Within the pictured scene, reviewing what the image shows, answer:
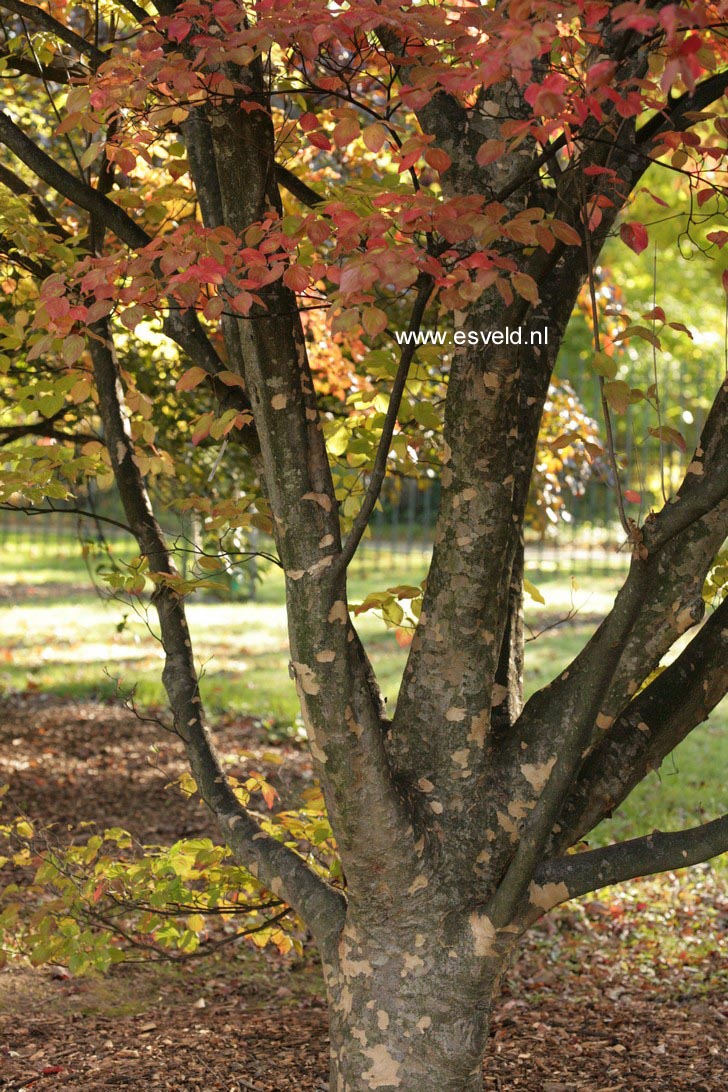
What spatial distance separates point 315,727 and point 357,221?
1096 mm

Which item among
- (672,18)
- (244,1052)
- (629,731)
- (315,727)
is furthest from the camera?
(244,1052)

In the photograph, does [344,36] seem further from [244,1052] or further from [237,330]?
[244,1052]

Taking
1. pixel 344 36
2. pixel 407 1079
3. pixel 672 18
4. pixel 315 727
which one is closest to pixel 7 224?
pixel 344 36

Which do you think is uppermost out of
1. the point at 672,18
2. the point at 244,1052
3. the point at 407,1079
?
the point at 672,18

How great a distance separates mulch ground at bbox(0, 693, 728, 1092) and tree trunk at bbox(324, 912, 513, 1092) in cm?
62

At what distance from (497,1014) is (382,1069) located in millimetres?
1358

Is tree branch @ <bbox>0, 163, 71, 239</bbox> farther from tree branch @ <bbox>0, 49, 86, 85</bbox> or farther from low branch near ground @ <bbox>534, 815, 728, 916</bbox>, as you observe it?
low branch near ground @ <bbox>534, 815, 728, 916</bbox>

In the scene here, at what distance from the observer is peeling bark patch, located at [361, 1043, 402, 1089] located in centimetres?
242

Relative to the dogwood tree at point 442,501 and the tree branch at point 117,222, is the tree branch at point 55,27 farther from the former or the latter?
the tree branch at point 117,222

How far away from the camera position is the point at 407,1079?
2422 mm

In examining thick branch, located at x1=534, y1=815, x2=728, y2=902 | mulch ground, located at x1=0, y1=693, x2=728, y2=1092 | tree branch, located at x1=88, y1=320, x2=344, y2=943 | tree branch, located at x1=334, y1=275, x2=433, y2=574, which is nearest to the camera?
tree branch, located at x1=334, y1=275, x2=433, y2=574

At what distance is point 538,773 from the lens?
2471 millimetres

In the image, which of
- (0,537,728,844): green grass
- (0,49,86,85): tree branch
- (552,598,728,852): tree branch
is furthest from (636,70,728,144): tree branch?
(0,537,728,844): green grass

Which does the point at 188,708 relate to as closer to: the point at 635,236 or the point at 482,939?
the point at 482,939
